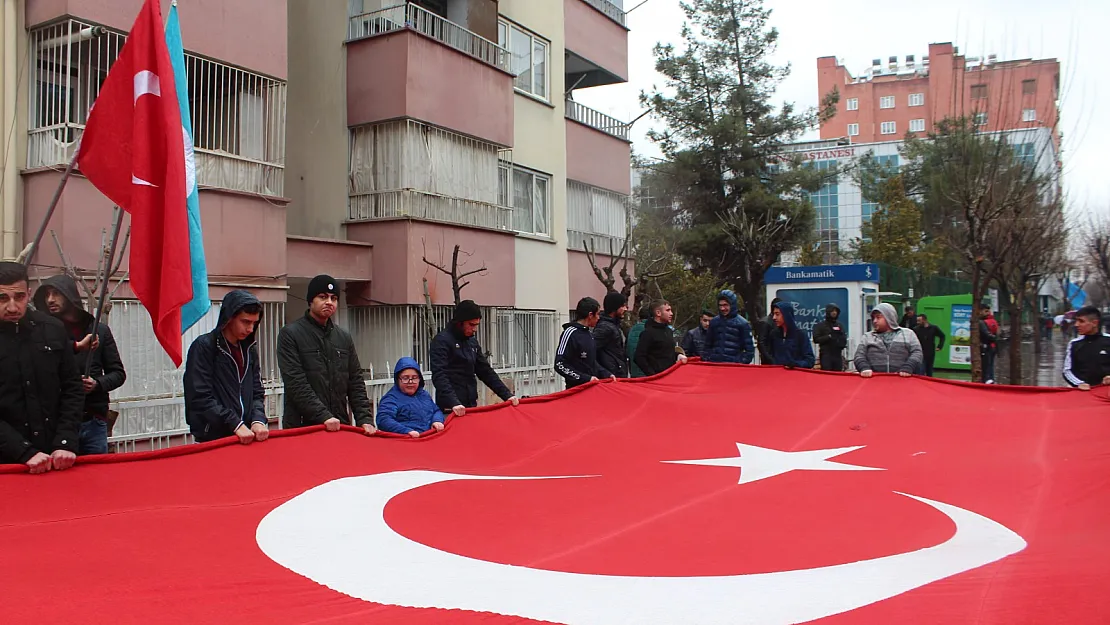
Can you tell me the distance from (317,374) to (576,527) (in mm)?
2243

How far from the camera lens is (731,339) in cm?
1158

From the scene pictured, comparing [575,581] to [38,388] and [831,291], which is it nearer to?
[38,388]

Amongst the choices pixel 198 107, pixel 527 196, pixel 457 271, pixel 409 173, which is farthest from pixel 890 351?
pixel 527 196

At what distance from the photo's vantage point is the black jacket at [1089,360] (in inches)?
340

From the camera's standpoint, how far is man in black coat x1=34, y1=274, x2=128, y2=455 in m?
6.00

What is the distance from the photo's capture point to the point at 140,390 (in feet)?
34.9

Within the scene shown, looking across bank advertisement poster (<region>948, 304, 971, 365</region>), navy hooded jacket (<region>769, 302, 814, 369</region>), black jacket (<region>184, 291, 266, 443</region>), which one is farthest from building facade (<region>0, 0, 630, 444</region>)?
bank advertisement poster (<region>948, 304, 971, 365</region>)

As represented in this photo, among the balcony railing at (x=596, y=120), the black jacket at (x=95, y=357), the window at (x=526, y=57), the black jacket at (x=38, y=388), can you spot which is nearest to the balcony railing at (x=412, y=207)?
the window at (x=526, y=57)

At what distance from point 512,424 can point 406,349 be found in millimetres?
8411

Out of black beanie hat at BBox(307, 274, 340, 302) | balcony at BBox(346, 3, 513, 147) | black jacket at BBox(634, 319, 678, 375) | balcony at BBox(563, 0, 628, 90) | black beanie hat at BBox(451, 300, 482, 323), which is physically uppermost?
balcony at BBox(563, 0, 628, 90)

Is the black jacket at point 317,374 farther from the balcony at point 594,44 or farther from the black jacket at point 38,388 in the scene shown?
the balcony at point 594,44

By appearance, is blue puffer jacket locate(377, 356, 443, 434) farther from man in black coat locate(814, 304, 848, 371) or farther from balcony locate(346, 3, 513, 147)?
balcony locate(346, 3, 513, 147)

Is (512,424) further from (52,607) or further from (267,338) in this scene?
(267,338)

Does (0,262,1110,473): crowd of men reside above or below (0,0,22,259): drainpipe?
below
